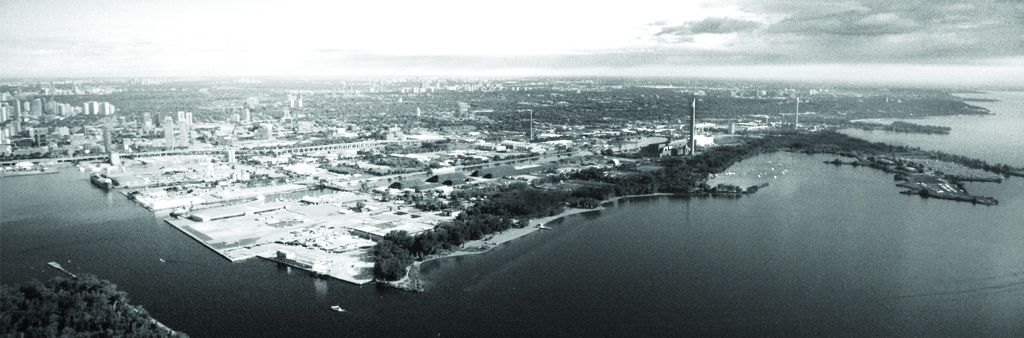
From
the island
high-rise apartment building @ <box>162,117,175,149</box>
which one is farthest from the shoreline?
high-rise apartment building @ <box>162,117,175,149</box>

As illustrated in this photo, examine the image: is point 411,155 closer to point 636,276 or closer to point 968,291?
point 636,276

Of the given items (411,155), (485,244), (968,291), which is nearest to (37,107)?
(411,155)

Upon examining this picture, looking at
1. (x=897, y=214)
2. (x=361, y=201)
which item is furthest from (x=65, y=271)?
(x=897, y=214)

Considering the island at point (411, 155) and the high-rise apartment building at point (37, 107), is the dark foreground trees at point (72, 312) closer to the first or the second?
the island at point (411, 155)

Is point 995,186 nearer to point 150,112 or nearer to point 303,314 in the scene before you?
point 303,314

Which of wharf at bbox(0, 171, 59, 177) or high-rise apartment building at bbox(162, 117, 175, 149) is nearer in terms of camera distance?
wharf at bbox(0, 171, 59, 177)

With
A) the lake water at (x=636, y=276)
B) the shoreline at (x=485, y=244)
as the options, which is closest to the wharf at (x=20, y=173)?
the lake water at (x=636, y=276)

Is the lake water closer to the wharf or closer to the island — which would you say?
the island
